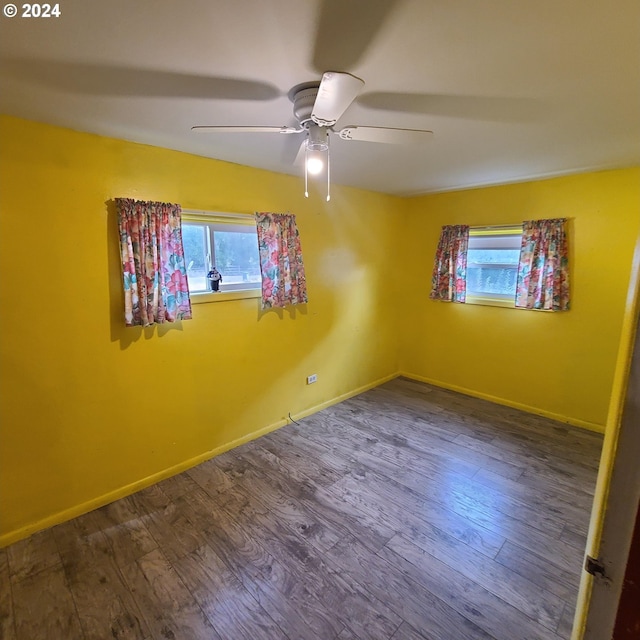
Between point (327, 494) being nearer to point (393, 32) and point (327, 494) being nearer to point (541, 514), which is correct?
point (541, 514)

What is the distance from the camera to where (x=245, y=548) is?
183cm

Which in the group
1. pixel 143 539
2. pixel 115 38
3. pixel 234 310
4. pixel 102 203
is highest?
pixel 115 38

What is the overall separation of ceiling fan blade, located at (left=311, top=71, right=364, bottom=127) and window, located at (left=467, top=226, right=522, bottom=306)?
2762mm

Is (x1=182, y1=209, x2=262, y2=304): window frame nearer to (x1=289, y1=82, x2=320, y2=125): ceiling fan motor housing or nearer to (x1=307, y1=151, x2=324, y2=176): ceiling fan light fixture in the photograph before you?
(x1=307, y1=151, x2=324, y2=176): ceiling fan light fixture

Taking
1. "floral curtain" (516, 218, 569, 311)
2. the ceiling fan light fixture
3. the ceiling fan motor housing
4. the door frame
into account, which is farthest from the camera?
"floral curtain" (516, 218, 569, 311)

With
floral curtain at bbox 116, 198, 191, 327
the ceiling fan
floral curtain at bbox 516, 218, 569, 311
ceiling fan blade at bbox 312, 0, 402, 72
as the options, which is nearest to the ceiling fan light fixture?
the ceiling fan

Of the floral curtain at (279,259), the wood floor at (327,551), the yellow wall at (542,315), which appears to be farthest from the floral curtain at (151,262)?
the yellow wall at (542,315)

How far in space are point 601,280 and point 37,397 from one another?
4.33 metres

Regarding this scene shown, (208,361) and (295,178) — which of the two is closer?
(208,361)

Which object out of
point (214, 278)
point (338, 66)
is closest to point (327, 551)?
point (214, 278)

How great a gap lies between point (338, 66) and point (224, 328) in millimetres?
1964

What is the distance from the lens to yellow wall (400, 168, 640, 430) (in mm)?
2791

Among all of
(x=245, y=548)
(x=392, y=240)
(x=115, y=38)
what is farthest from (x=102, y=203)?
(x=392, y=240)

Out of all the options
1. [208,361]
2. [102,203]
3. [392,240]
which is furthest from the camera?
[392,240]
